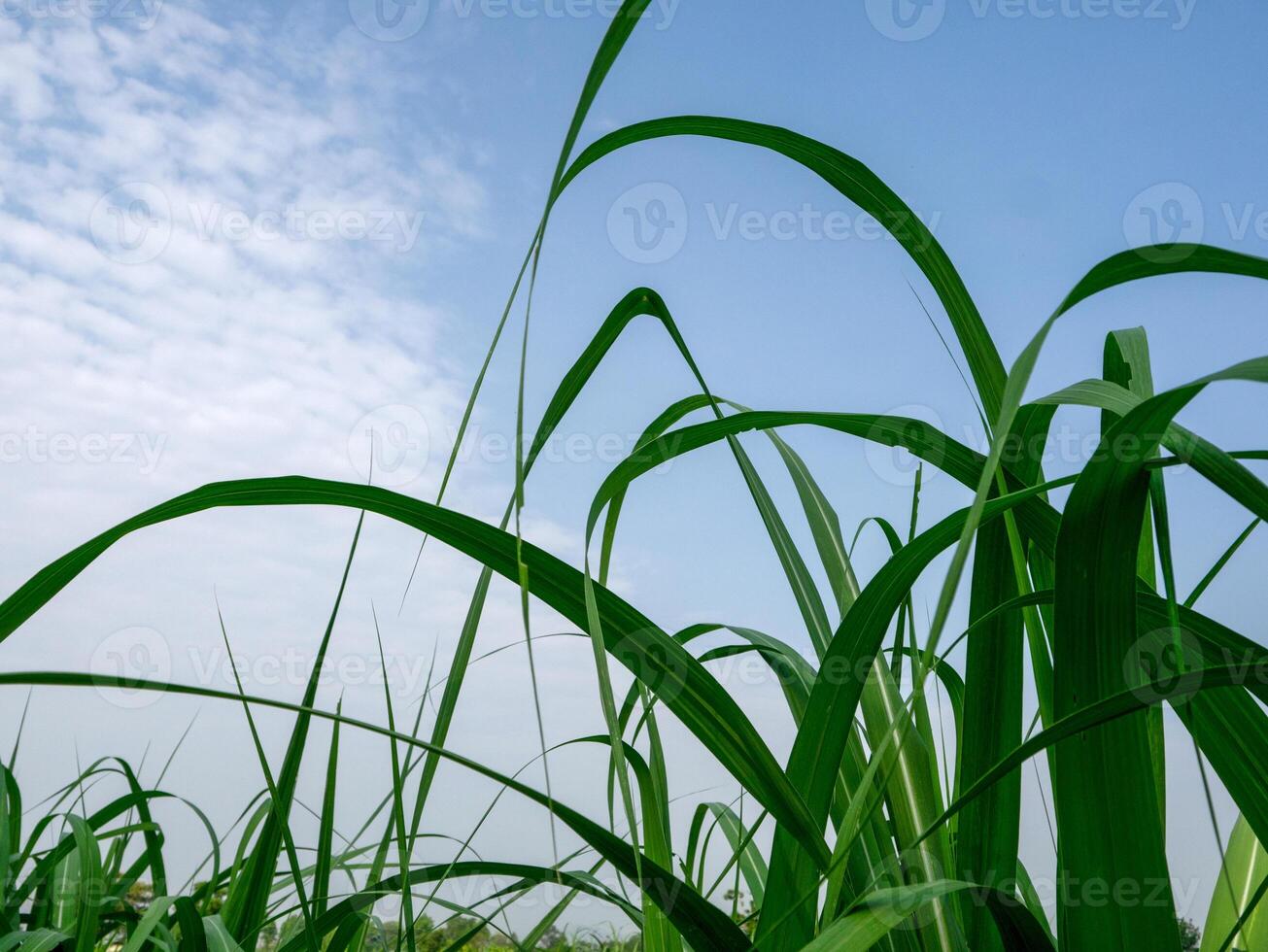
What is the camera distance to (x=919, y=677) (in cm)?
30

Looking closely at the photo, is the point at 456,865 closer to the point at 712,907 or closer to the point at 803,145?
the point at 712,907

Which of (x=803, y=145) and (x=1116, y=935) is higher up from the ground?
(x=803, y=145)

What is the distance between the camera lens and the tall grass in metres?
0.32

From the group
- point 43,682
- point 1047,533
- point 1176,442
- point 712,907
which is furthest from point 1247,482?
point 43,682

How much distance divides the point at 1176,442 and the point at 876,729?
227 mm

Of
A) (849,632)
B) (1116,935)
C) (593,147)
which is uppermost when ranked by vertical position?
(593,147)

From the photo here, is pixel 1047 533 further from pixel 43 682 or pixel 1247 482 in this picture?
pixel 43 682

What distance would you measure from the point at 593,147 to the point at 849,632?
0.82 ft

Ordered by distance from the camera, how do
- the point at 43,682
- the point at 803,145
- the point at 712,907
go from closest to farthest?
1. the point at 43,682
2. the point at 712,907
3. the point at 803,145

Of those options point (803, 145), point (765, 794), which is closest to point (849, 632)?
point (765, 794)

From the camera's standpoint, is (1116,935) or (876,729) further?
(876,729)

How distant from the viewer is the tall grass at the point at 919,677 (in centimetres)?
32

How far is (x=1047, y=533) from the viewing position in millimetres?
439

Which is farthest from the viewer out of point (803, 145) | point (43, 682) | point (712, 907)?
point (803, 145)
